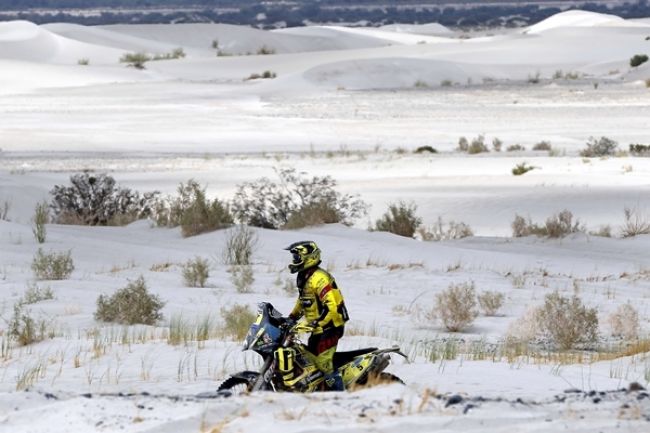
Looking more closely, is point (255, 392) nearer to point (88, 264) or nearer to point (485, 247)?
point (88, 264)

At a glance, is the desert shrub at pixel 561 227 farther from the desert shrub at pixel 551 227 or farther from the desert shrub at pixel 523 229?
the desert shrub at pixel 523 229

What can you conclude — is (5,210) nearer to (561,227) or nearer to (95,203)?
(95,203)

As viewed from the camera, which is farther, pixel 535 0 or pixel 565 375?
pixel 535 0

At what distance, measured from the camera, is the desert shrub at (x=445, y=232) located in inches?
821

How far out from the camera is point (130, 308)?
41.3 ft

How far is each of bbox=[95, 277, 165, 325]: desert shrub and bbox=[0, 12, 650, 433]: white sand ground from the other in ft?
0.47

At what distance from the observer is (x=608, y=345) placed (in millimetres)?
11914

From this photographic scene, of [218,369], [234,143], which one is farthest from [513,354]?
[234,143]

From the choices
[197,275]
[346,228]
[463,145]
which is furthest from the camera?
[463,145]

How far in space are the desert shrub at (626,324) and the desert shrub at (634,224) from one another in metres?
7.69

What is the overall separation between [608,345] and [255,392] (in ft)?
16.1

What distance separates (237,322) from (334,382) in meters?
3.53

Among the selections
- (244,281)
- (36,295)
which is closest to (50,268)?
(36,295)

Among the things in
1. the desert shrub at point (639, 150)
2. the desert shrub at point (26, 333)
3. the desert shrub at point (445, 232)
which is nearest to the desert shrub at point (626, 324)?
the desert shrub at point (26, 333)
